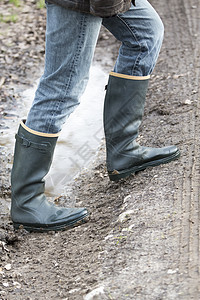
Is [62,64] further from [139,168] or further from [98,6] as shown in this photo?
[139,168]

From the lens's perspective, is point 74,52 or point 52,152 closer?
point 74,52

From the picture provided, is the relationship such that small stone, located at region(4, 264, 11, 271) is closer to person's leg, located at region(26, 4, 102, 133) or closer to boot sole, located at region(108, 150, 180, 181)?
person's leg, located at region(26, 4, 102, 133)

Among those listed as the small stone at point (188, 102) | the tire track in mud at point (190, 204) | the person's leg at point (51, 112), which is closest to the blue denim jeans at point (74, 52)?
the person's leg at point (51, 112)

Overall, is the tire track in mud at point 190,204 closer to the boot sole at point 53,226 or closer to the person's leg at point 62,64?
the boot sole at point 53,226

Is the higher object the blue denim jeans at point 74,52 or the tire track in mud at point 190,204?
the blue denim jeans at point 74,52

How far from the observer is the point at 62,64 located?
6.70 feet

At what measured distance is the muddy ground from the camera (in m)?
1.78

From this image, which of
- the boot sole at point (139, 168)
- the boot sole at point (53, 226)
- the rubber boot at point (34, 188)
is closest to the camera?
the rubber boot at point (34, 188)

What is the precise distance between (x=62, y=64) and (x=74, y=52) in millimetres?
75

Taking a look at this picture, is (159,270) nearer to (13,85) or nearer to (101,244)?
(101,244)

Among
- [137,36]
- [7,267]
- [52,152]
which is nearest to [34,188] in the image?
[52,152]

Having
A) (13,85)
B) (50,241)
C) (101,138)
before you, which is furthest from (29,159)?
(13,85)

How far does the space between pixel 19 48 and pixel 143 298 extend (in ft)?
12.5

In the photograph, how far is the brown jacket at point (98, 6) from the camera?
1.86 metres
